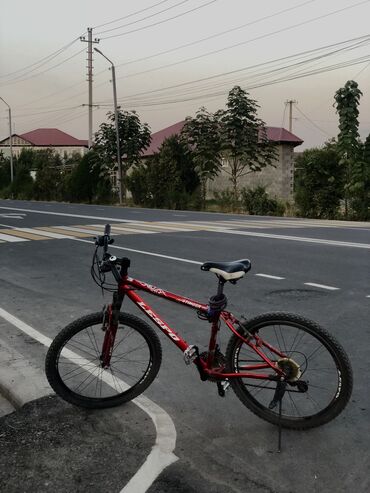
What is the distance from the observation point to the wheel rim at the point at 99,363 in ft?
12.1

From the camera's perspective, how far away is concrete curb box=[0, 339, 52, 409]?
3785 mm

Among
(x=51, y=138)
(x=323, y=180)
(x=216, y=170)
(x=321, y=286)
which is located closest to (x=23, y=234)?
(x=321, y=286)

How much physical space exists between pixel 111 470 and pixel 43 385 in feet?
4.16

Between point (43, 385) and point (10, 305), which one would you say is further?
point (10, 305)

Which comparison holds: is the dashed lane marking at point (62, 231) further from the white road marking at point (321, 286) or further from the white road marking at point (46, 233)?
the white road marking at point (321, 286)

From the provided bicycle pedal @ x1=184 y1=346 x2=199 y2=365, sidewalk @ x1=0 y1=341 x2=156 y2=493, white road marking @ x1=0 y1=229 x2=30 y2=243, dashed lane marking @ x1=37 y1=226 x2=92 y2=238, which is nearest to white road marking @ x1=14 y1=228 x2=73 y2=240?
dashed lane marking @ x1=37 y1=226 x2=92 y2=238

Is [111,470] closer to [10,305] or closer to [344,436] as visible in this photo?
[344,436]

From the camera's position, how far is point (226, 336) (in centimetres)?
434

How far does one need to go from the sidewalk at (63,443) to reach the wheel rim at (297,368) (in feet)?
2.32

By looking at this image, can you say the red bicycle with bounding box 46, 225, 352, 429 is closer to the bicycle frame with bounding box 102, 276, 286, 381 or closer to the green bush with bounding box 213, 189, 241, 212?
the bicycle frame with bounding box 102, 276, 286, 381

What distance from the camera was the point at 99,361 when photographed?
3945mm

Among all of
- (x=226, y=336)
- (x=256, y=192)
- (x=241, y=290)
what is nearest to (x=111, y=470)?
(x=226, y=336)

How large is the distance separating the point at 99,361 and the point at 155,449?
3.24 ft

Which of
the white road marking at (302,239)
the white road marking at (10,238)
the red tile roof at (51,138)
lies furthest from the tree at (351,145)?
the red tile roof at (51,138)
